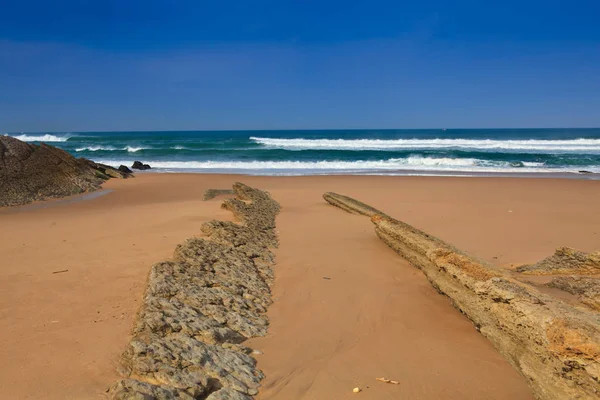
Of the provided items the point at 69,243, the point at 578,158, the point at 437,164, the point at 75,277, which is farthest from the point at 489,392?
the point at 578,158

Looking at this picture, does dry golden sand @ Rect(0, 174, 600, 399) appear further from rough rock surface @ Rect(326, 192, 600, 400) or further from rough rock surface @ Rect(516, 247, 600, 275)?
rough rock surface @ Rect(516, 247, 600, 275)

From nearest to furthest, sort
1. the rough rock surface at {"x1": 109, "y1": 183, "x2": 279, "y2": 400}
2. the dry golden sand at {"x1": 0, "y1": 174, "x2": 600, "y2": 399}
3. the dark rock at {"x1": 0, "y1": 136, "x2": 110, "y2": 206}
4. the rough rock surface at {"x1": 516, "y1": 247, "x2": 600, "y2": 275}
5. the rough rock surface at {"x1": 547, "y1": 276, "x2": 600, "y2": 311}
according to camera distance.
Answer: the rough rock surface at {"x1": 109, "y1": 183, "x2": 279, "y2": 400} → the dry golden sand at {"x1": 0, "y1": 174, "x2": 600, "y2": 399} → the rough rock surface at {"x1": 547, "y1": 276, "x2": 600, "y2": 311} → the rough rock surface at {"x1": 516, "y1": 247, "x2": 600, "y2": 275} → the dark rock at {"x1": 0, "y1": 136, "x2": 110, "y2": 206}

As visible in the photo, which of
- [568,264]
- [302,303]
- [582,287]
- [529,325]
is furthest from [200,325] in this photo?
[568,264]

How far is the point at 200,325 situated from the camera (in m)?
3.28

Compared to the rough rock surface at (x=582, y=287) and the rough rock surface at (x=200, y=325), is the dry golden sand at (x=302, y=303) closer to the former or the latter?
the rough rock surface at (x=200, y=325)

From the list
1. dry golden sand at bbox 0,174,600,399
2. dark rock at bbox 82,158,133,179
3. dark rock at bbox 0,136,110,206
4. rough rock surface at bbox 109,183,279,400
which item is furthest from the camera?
dark rock at bbox 82,158,133,179

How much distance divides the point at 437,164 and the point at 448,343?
27.9m

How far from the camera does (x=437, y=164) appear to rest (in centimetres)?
2992

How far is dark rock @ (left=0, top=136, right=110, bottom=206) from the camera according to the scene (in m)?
10.7

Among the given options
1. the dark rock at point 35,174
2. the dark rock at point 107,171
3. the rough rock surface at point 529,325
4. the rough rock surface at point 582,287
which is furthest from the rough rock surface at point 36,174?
the rough rock surface at point 582,287

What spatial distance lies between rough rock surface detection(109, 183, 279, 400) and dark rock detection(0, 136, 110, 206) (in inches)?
311

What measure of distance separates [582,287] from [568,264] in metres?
0.74

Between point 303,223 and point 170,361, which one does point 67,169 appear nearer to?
point 303,223

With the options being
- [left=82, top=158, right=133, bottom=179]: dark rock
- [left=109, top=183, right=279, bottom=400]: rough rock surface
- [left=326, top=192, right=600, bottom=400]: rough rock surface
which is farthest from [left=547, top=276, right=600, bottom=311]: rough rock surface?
[left=82, top=158, right=133, bottom=179]: dark rock
